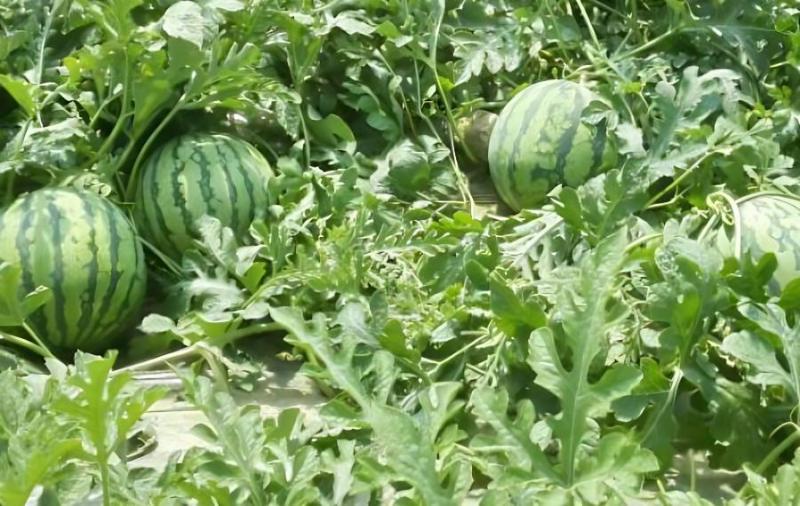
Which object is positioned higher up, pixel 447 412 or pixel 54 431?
pixel 54 431

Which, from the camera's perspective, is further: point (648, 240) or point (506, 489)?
point (648, 240)

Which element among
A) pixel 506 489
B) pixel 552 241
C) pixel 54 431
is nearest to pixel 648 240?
pixel 552 241

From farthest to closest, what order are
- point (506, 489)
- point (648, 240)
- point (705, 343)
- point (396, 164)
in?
point (396, 164) → point (648, 240) → point (705, 343) → point (506, 489)

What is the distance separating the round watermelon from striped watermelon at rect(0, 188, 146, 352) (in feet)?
3.65

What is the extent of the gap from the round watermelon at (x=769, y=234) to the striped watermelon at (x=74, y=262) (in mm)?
1113

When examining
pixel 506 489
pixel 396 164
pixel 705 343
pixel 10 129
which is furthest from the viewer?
pixel 396 164

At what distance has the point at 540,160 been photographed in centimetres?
236

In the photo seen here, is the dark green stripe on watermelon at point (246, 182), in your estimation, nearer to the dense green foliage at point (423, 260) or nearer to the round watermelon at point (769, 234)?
the dense green foliage at point (423, 260)

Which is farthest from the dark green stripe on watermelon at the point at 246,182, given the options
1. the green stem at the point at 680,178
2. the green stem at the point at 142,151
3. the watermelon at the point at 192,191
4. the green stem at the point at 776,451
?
the green stem at the point at 776,451

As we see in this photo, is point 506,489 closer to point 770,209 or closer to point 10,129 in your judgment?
point 770,209

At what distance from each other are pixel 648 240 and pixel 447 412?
60cm

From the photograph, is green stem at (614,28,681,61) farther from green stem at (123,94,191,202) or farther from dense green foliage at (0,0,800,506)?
green stem at (123,94,191,202)

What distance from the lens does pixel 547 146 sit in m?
2.36

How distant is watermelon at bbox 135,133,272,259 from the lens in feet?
7.19
